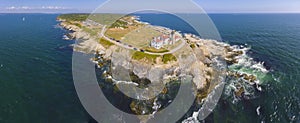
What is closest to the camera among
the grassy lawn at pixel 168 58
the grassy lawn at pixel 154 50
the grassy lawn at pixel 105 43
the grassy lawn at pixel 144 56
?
the grassy lawn at pixel 168 58

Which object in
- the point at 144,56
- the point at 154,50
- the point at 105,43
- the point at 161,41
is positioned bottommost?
the point at 144,56

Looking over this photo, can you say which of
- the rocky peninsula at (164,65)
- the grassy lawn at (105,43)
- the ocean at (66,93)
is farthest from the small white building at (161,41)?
the ocean at (66,93)

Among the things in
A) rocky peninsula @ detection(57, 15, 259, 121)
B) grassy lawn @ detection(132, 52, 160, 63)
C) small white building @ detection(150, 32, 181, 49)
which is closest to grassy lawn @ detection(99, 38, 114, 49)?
rocky peninsula @ detection(57, 15, 259, 121)

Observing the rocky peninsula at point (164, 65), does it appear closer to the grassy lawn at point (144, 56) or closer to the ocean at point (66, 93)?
the grassy lawn at point (144, 56)

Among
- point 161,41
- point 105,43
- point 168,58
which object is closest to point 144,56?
point 168,58

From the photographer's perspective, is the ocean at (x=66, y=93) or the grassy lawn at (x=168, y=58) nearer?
the ocean at (x=66, y=93)

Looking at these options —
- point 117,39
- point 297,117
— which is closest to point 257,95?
point 297,117

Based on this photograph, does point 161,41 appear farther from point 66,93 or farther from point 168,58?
point 66,93

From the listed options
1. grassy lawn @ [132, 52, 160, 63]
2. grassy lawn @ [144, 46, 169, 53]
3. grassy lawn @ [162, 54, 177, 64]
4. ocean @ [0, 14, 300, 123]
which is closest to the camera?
ocean @ [0, 14, 300, 123]

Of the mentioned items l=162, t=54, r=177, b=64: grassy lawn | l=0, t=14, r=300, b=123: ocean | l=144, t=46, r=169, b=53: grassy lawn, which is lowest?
l=0, t=14, r=300, b=123: ocean

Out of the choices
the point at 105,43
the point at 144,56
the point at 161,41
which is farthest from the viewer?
the point at 105,43

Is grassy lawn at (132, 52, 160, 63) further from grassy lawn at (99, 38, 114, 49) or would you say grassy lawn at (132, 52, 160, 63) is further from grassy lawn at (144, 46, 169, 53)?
grassy lawn at (99, 38, 114, 49)
